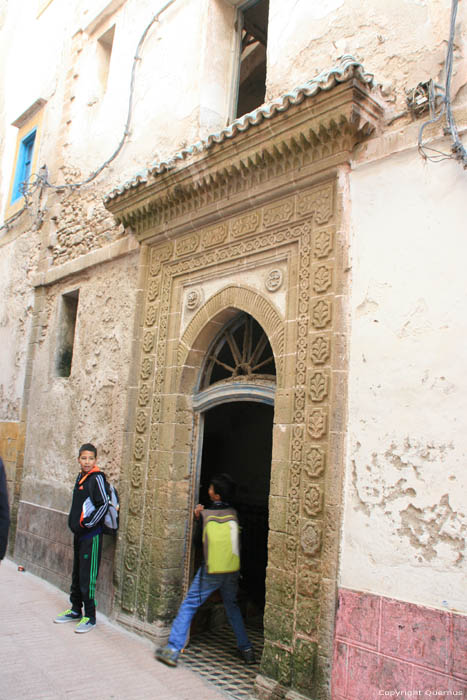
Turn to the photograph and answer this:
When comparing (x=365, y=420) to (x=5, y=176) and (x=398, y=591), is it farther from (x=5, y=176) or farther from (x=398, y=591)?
(x=5, y=176)

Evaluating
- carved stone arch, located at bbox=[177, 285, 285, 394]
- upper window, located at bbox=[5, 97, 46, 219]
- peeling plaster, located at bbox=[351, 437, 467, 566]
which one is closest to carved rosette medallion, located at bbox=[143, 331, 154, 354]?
carved stone arch, located at bbox=[177, 285, 285, 394]

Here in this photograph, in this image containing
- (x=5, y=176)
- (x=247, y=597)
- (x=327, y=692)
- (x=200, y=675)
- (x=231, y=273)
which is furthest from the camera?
(x=5, y=176)

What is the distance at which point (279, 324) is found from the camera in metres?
4.75

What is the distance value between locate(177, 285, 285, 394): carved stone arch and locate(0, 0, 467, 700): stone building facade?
22 millimetres

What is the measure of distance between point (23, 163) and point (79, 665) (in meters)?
8.44

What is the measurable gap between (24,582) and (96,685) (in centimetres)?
326

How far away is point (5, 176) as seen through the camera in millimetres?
10883

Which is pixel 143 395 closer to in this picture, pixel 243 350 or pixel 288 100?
pixel 243 350

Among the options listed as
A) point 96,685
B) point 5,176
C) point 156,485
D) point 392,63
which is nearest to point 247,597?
point 156,485

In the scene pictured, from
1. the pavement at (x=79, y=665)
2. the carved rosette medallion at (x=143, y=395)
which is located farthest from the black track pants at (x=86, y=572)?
the carved rosette medallion at (x=143, y=395)

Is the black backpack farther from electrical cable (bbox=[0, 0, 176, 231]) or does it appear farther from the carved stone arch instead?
electrical cable (bbox=[0, 0, 176, 231])

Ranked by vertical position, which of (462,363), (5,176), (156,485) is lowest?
(156,485)

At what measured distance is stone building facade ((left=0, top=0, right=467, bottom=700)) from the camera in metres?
3.70

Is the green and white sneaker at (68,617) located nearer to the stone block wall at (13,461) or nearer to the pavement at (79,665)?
the pavement at (79,665)
